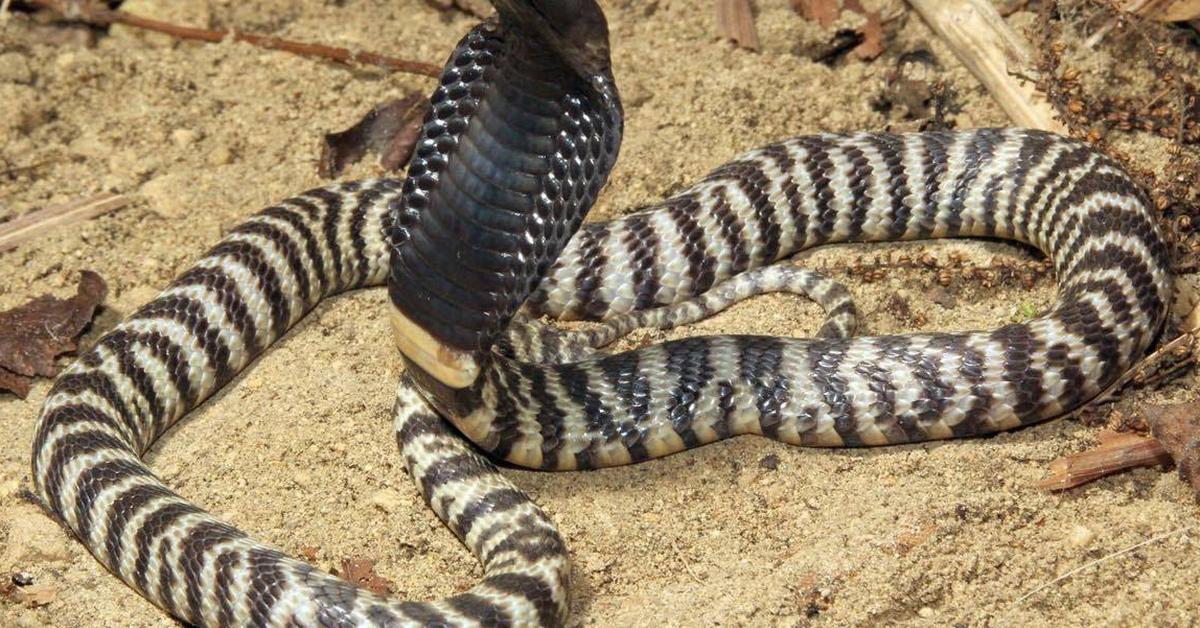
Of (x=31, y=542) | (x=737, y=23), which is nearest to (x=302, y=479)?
(x=31, y=542)

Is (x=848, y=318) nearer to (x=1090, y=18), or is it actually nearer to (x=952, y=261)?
(x=952, y=261)

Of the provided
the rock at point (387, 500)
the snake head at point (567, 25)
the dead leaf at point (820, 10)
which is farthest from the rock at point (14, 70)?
the snake head at point (567, 25)

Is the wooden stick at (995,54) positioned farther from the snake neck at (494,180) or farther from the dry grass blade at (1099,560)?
the snake neck at (494,180)

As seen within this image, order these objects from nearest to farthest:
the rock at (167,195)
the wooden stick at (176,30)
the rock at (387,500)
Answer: the rock at (387,500)
the rock at (167,195)
the wooden stick at (176,30)

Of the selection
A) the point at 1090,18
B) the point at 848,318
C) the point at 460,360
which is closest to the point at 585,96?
the point at 460,360

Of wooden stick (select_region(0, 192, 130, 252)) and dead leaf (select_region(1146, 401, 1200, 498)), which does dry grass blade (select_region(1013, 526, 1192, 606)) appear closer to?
dead leaf (select_region(1146, 401, 1200, 498))

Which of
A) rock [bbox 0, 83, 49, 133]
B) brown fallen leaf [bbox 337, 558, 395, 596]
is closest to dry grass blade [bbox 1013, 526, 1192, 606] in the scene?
brown fallen leaf [bbox 337, 558, 395, 596]
